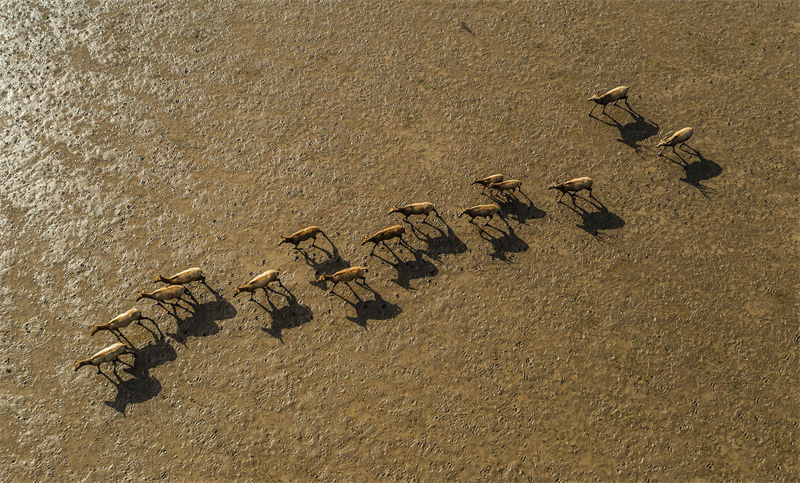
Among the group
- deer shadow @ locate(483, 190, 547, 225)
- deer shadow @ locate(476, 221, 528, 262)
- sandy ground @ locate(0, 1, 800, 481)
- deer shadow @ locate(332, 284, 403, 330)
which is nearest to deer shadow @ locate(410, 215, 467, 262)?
sandy ground @ locate(0, 1, 800, 481)

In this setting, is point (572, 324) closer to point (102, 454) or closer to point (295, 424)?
point (295, 424)

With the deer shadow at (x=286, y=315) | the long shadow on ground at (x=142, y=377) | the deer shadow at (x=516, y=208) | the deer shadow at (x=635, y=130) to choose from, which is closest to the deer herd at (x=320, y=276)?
the deer shadow at (x=516, y=208)

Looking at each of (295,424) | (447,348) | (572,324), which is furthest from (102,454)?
(572,324)

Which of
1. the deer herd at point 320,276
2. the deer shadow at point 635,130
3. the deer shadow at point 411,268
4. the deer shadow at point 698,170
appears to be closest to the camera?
the deer herd at point 320,276

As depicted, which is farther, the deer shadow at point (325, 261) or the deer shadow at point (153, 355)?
the deer shadow at point (325, 261)

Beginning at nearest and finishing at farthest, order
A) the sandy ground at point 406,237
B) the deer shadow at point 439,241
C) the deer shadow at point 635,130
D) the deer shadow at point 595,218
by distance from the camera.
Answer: the sandy ground at point 406,237 < the deer shadow at point 439,241 < the deer shadow at point 595,218 < the deer shadow at point 635,130

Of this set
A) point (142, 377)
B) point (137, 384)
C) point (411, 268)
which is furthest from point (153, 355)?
point (411, 268)

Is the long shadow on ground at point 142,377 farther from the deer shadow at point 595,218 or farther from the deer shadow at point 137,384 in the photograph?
the deer shadow at point 595,218

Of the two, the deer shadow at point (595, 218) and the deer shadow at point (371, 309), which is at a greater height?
the deer shadow at point (371, 309)
